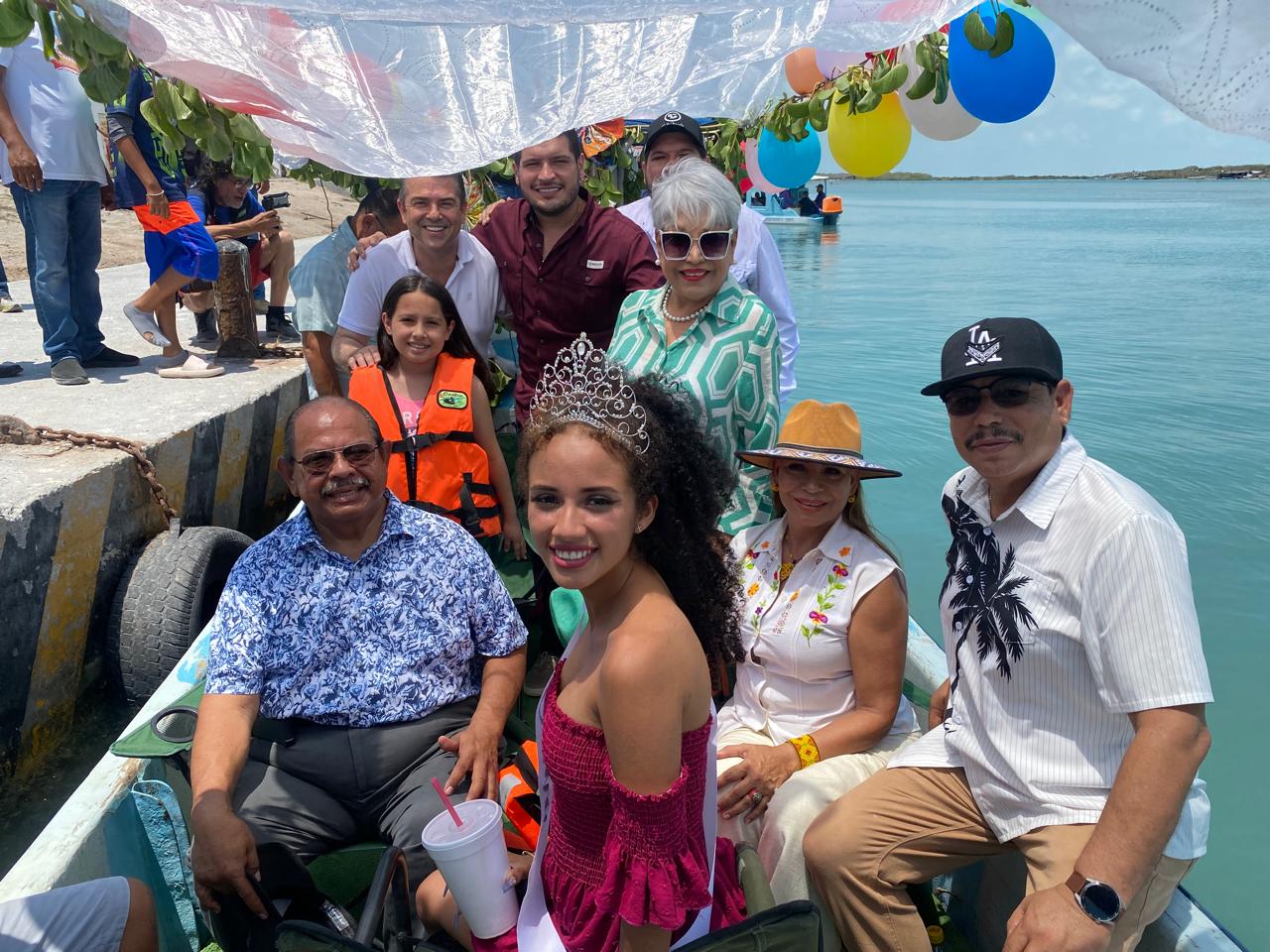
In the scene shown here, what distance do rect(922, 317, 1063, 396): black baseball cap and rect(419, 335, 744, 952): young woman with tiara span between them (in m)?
0.55

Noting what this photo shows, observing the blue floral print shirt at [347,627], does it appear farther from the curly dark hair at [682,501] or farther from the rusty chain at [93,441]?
the rusty chain at [93,441]

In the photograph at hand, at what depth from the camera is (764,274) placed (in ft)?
12.6

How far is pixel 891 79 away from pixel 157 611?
373 centimetres

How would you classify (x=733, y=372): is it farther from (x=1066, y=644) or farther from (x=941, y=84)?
(x=941, y=84)

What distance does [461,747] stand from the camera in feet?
7.46

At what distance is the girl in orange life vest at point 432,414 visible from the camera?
10.3ft

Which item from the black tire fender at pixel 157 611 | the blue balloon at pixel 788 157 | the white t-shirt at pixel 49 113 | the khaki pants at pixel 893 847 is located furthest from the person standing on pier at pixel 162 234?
the khaki pants at pixel 893 847

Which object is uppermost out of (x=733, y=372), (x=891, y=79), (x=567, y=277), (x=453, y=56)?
(x=891, y=79)

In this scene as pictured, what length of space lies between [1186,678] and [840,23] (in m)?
1.27

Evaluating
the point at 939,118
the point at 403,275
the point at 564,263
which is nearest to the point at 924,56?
the point at 939,118

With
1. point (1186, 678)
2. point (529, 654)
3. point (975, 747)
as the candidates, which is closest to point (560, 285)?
point (529, 654)

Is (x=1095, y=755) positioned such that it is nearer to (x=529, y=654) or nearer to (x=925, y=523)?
(x=529, y=654)

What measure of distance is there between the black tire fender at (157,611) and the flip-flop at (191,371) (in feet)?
5.85

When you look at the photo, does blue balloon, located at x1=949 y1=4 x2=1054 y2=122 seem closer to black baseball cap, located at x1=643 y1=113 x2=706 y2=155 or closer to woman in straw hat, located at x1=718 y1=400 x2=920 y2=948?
black baseball cap, located at x1=643 y1=113 x2=706 y2=155
